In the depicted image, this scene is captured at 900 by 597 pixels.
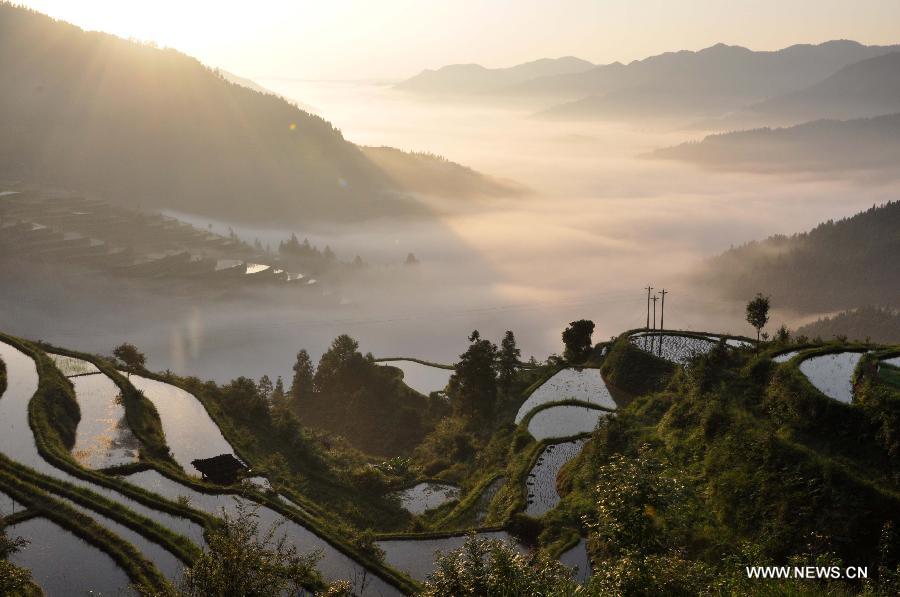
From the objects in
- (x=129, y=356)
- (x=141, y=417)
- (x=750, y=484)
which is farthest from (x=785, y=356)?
(x=129, y=356)

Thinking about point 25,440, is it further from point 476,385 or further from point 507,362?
point 507,362

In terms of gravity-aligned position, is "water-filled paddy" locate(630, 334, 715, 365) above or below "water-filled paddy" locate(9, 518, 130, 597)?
above

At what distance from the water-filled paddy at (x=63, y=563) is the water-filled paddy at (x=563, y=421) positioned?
3578 centimetres

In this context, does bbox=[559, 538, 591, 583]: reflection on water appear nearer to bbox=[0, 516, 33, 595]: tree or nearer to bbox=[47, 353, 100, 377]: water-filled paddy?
bbox=[0, 516, 33, 595]: tree

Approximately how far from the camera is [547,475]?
49.5 m

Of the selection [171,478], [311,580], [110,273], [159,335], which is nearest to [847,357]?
[311,580]

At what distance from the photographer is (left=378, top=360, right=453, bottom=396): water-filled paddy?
316ft

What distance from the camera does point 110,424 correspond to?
50.1 meters

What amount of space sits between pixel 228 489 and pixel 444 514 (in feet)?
54.4

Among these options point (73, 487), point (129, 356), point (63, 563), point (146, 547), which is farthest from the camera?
point (129, 356)

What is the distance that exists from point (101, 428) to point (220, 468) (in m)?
11.0

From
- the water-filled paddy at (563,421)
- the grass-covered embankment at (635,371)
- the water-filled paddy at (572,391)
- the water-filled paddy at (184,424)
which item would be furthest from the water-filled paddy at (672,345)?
the water-filled paddy at (184,424)

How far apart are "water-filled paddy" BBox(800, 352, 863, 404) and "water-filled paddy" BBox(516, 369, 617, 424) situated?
→ 80.1 feet

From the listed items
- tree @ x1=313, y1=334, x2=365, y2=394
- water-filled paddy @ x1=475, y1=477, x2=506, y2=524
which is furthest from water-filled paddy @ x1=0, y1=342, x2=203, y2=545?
tree @ x1=313, y1=334, x2=365, y2=394
